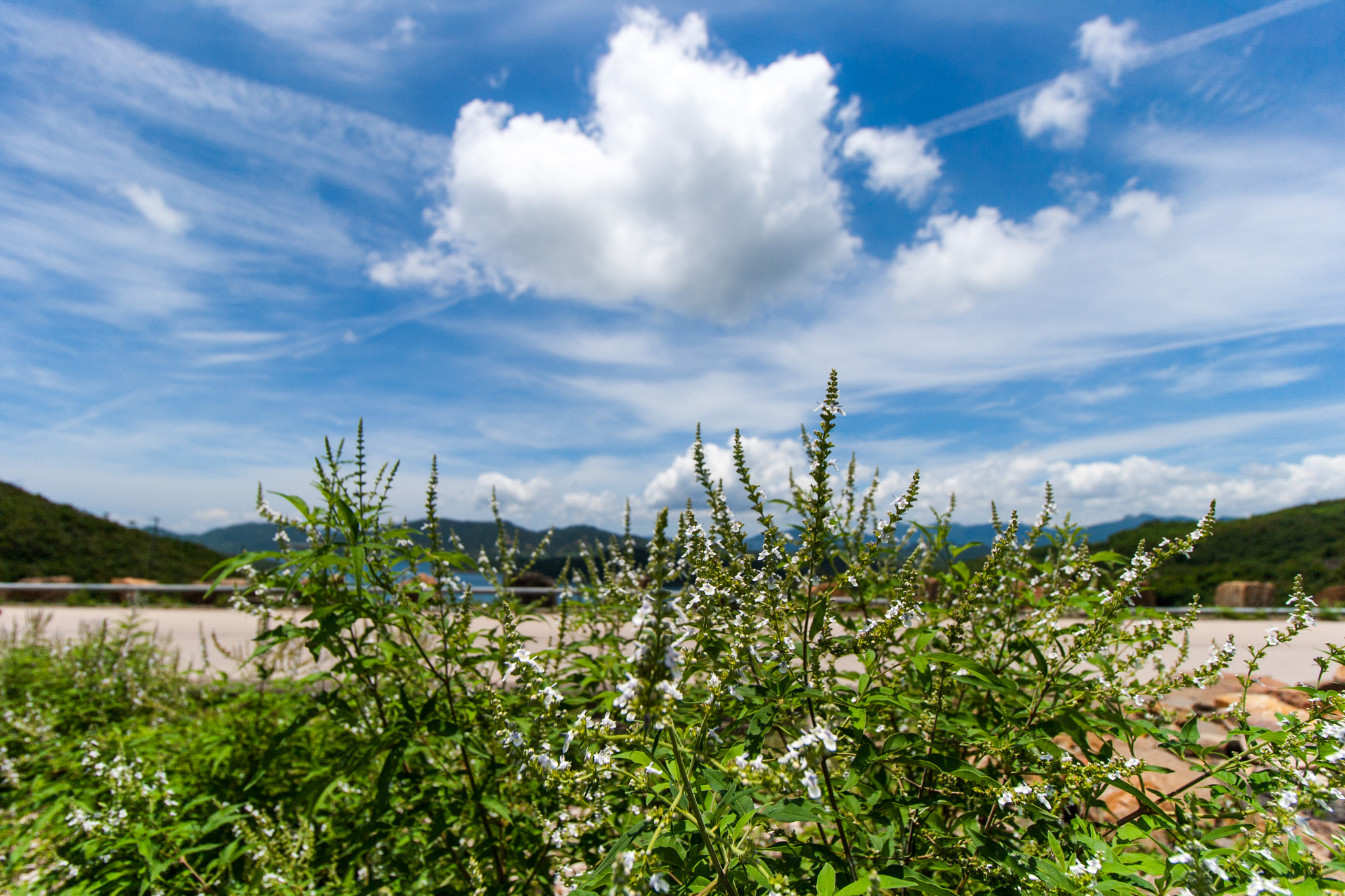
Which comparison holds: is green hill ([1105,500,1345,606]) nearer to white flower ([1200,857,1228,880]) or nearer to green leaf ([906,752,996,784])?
green leaf ([906,752,996,784])

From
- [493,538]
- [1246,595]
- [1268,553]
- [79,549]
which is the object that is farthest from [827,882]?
[79,549]

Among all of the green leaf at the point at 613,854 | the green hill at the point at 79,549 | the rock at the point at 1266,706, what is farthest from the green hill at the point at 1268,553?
the green hill at the point at 79,549

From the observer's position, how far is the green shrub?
6.11ft

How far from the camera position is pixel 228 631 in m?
18.6

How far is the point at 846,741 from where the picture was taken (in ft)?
7.64

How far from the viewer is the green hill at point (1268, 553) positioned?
25672mm

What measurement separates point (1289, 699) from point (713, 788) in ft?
30.0

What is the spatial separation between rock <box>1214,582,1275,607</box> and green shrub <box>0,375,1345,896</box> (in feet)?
75.8

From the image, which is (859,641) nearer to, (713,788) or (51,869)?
(713,788)

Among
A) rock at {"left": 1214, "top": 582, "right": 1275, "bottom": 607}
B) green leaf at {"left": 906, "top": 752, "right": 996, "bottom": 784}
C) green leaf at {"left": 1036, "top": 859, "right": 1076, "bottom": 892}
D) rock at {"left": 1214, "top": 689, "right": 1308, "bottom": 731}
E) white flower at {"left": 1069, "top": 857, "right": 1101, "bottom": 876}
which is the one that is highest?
green leaf at {"left": 906, "top": 752, "right": 996, "bottom": 784}

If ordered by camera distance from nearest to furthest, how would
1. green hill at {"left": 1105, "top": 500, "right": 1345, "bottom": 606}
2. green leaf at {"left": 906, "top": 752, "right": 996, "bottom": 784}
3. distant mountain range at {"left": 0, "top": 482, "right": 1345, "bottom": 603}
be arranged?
green leaf at {"left": 906, "top": 752, "right": 996, "bottom": 784} < green hill at {"left": 1105, "top": 500, "right": 1345, "bottom": 606} < distant mountain range at {"left": 0, "top": 482, "right": 1345, "bottom": 603}

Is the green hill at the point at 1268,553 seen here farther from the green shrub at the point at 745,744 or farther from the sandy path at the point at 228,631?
the green shrub at the point at 745,744

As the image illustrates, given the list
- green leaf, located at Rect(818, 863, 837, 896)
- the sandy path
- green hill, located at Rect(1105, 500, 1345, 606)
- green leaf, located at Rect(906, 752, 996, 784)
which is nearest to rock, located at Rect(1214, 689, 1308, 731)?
the sandy path

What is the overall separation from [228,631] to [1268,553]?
55497mm
